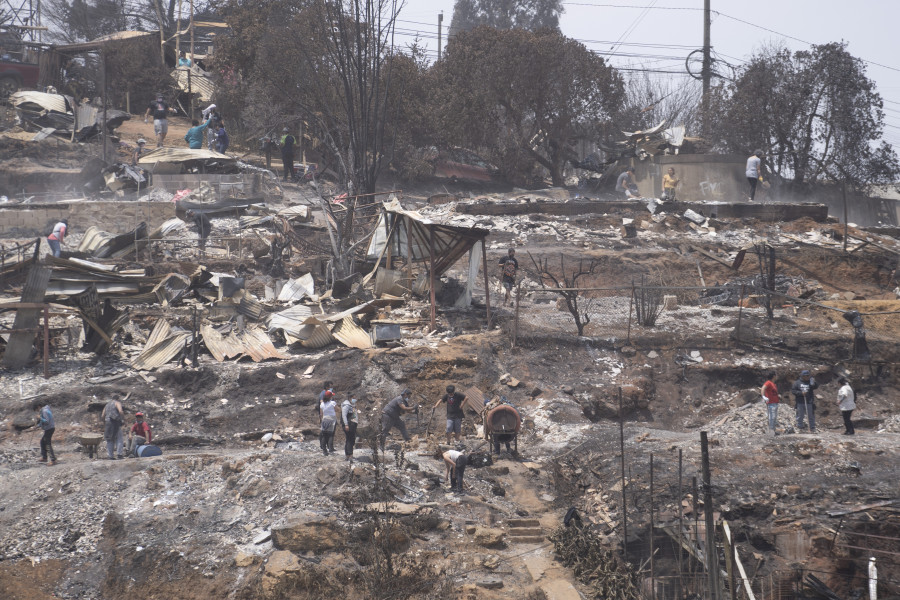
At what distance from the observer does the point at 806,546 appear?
9477mm

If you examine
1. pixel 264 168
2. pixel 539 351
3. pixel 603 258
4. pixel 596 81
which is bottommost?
pixel 539 351

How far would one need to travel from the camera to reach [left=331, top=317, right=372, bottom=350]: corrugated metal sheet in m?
15.0

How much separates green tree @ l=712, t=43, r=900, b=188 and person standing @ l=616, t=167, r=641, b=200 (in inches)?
146

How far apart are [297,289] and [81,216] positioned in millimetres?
7307

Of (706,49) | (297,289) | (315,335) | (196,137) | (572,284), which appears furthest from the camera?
(706,49)

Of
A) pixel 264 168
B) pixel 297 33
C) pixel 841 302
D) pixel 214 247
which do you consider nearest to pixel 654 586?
pixel 841 302

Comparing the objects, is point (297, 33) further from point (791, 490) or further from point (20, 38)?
point (791, 490)

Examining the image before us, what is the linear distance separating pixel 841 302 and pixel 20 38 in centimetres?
2955

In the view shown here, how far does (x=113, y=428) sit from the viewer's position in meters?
11.3

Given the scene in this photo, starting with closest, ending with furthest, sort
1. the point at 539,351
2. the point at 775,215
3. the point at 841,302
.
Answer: the point at 539,351, the point at 841,302, the point at 775,215

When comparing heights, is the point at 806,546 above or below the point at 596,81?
below

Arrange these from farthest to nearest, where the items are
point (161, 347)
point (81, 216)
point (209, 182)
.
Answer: point (209, 182)
point (81, 216)
point (161, 347)

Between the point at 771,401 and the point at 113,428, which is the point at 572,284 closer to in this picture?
the point at 771,401

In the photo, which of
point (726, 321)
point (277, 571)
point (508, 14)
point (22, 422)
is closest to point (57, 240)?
point (22, 422)
